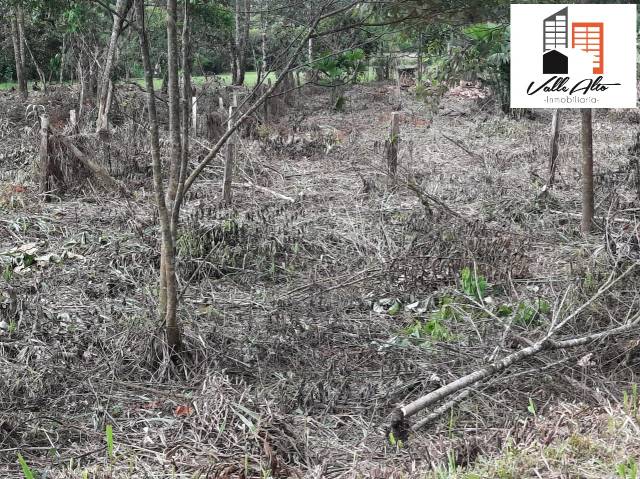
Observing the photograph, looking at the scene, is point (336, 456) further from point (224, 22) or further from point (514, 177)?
point (224, 22)

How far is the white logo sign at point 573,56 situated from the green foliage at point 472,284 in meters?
2.03

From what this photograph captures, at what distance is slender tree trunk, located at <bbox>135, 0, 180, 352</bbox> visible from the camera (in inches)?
155

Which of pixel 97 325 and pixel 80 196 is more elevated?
pixel 80 196

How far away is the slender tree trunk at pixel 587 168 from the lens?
20.7 feet

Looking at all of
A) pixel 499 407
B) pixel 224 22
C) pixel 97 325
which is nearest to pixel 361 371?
pixel 499 407

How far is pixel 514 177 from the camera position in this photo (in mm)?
8891

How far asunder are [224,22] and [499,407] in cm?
1278

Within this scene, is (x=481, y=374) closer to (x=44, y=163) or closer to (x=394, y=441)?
(x=394, y=441)

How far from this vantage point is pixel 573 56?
690 cm

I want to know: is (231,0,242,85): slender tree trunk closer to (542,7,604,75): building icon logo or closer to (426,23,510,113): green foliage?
(426,23,510,113): green foliage

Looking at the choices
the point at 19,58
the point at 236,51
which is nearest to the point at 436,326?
the point at 19,58

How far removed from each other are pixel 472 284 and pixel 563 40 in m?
2.78

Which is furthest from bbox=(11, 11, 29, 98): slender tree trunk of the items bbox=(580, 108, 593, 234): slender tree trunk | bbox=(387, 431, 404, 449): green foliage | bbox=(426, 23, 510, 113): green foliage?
bbox=(387, 431, 404, 449): green foliage

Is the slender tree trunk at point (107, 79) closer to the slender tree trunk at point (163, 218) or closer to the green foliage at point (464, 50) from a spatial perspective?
the green foliage at point (464, 50)
